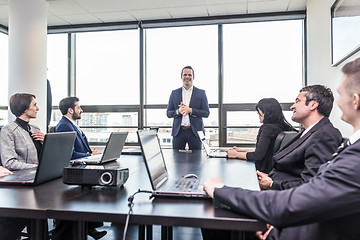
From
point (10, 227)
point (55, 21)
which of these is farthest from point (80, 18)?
point (10, 227)

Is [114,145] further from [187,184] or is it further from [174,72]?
[174,72]

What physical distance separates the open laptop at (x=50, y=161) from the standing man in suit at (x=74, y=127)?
0.91 metres

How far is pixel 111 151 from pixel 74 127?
0.80 metres

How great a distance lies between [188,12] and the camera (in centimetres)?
476

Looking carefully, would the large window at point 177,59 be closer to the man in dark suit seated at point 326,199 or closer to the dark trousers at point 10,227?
the dark trousers at point 10,227

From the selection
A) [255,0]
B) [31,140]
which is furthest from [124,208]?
[255,0]

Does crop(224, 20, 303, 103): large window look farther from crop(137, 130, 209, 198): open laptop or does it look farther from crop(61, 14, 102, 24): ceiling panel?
crop(137, 130, 209, 198): open laptop

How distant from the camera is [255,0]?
430cm

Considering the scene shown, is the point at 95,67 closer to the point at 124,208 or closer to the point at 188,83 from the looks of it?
the point at 188,83

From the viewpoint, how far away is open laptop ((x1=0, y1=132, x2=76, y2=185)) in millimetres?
1318

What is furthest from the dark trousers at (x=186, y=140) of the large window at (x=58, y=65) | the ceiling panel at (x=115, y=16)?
the large window at (x=58, y=65)

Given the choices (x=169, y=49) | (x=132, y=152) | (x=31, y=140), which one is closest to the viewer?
(x=31, y=140)

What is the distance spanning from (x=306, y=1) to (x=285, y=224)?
4446 millimetres

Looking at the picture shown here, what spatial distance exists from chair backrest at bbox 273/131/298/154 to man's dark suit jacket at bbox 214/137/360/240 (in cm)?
130
